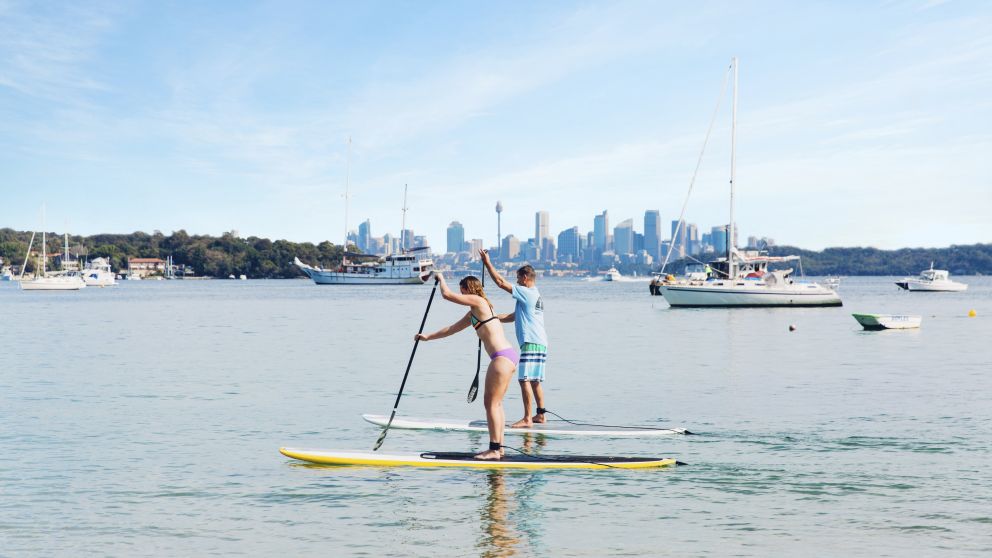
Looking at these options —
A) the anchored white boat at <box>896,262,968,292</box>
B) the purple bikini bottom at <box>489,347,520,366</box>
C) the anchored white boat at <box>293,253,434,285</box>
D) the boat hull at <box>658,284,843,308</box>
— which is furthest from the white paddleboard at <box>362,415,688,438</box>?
the anchored white boat at <box>293,253,434,285</box>

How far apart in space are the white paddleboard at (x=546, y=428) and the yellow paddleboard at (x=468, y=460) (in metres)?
2.28

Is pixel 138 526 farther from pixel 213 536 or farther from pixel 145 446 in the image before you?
pixel 145 446

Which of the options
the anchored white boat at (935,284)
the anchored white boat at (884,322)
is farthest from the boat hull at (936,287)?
the anchored white boat at (884,322)

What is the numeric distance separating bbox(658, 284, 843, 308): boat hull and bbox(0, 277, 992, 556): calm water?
3236 cm

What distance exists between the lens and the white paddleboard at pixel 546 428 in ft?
47.7

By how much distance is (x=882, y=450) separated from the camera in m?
13.7

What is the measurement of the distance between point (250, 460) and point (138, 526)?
3.53 m

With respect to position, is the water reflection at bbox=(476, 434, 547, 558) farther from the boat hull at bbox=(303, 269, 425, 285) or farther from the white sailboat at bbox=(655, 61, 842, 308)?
the boat hull at bbox=(303, 269, 425, 285)

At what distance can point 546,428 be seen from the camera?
574 inches

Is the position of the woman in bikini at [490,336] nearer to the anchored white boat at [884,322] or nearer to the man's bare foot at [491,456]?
the man's bare foot at [491,456]

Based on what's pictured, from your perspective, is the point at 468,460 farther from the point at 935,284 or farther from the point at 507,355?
the point at 935,284

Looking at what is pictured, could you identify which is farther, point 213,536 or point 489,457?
point 489,457

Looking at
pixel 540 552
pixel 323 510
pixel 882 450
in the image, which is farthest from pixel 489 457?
pixel 882 450

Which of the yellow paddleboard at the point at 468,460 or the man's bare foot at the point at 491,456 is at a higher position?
the man's bare foot at the point at 491,456
